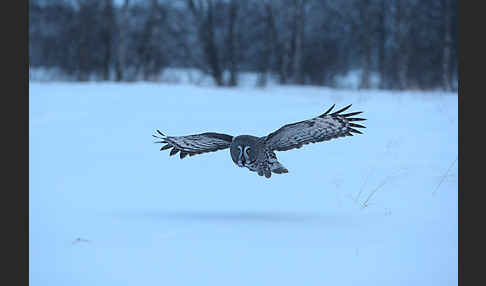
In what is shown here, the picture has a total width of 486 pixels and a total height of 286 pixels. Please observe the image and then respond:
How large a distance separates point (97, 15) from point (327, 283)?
64.2ft

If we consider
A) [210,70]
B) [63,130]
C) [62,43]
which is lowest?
[63,130]

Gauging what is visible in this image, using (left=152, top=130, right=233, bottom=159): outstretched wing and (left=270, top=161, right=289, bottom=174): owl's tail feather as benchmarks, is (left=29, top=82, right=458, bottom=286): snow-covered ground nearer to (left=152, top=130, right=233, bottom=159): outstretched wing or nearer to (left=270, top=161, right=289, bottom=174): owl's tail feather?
(left=270, top=161, right=289, bottom=174): owl's tail feather

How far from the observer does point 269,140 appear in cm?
388

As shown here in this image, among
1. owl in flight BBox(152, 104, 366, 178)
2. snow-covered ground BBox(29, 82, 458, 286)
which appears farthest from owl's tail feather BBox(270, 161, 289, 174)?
snow-covered ground BBox(29, 82, 458, 286)

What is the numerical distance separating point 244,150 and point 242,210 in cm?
75

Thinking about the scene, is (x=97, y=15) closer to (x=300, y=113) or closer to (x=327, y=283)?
(x=300, y=113)

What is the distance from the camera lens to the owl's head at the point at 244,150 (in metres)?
3.72

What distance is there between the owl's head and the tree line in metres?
14.9

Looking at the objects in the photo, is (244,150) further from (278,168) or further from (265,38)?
(265,38)

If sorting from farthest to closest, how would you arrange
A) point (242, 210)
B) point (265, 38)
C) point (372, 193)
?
point (265, 38) < point (372, 193) < point (242, 210)

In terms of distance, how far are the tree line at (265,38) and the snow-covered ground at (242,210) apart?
35.7 feet

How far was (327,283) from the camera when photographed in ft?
9.05

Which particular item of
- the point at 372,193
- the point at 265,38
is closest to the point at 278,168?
the point at 372,193
